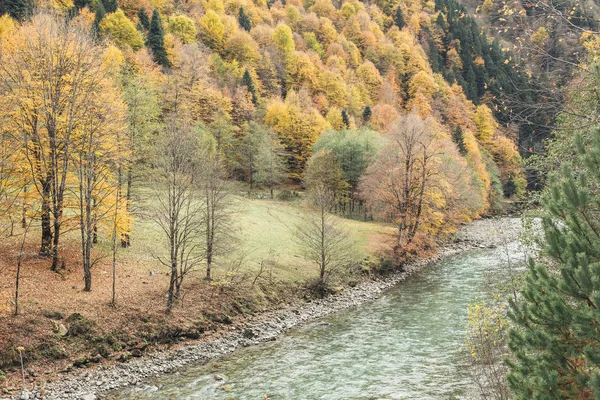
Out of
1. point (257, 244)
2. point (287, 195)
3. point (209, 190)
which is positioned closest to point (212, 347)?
point (209, 190)

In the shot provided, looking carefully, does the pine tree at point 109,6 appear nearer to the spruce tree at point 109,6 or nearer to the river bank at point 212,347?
the spruce tree at point 109,6

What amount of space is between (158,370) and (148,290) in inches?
261

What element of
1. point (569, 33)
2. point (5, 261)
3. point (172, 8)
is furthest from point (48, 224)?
point (172, 8)

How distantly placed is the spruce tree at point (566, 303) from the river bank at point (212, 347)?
31.1 feet

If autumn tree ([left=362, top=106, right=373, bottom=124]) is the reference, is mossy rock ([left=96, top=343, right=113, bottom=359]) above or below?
below

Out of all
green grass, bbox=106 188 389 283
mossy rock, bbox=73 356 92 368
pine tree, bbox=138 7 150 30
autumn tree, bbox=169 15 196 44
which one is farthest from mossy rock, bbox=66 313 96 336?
autumn tree, bbox=169 15 196 44

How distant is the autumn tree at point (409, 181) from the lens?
136 ft

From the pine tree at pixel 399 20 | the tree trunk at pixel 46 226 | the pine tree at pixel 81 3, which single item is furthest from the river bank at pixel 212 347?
the pine tree at pixel 399 20

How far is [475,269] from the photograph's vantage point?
1497 inches

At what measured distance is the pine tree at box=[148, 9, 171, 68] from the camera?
284 ft

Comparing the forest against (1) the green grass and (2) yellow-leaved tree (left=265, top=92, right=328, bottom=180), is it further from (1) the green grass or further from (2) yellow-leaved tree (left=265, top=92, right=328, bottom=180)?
(2) yellow-leaved tree (left=265, top=92, right=328, bottom=180)

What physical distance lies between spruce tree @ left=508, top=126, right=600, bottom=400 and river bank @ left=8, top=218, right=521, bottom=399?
374 inches

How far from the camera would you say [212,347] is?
22344mm

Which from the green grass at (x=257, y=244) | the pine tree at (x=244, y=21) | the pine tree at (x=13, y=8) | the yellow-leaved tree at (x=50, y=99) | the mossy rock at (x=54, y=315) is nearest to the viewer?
the mossy rock at (x=54, y=315)
